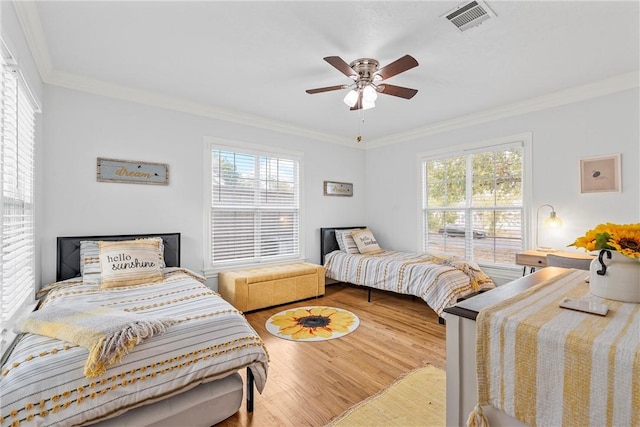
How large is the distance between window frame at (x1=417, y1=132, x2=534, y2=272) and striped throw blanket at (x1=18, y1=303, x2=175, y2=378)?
13.2 ft

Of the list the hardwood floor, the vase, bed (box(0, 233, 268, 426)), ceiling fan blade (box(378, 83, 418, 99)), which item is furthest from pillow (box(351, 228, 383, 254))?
the vase

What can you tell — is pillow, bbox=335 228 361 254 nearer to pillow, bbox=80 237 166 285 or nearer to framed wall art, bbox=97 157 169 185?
framed wall art, bbox=97 157 169 185

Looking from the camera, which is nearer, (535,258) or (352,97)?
(352,97)

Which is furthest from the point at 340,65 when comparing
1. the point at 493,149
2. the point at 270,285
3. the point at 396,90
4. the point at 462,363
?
the point at 493,149

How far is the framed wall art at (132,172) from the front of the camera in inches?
131

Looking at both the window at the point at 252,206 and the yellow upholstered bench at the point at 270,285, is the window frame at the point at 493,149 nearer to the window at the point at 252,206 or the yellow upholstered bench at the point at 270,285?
the yellow upholstered bench at the point at 270,285

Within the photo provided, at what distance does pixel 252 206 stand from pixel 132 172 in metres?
1.54

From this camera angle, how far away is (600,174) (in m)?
3.32

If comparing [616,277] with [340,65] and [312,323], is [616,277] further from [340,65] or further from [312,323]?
[312,323]

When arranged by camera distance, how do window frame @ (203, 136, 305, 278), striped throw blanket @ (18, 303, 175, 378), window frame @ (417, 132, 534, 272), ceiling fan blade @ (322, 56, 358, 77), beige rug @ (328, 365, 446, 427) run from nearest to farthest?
striped throw blanket @ (18, 303, 175, 378) → beige rug @ (328, 365, 446, 427) → ceiling fan blade @ (322, 56, 358, 77) → window frame @ (417, 132, 534, 272) → window frame @ (203, 136, 305, 278)

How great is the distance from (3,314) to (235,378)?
1364 mm

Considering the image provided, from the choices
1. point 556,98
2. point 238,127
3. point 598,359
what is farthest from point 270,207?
point 598,359

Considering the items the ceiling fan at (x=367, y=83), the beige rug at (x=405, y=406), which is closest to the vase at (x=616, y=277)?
the beige rug at (x=405, y=406)

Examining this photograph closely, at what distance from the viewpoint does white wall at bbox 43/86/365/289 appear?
3.07m
